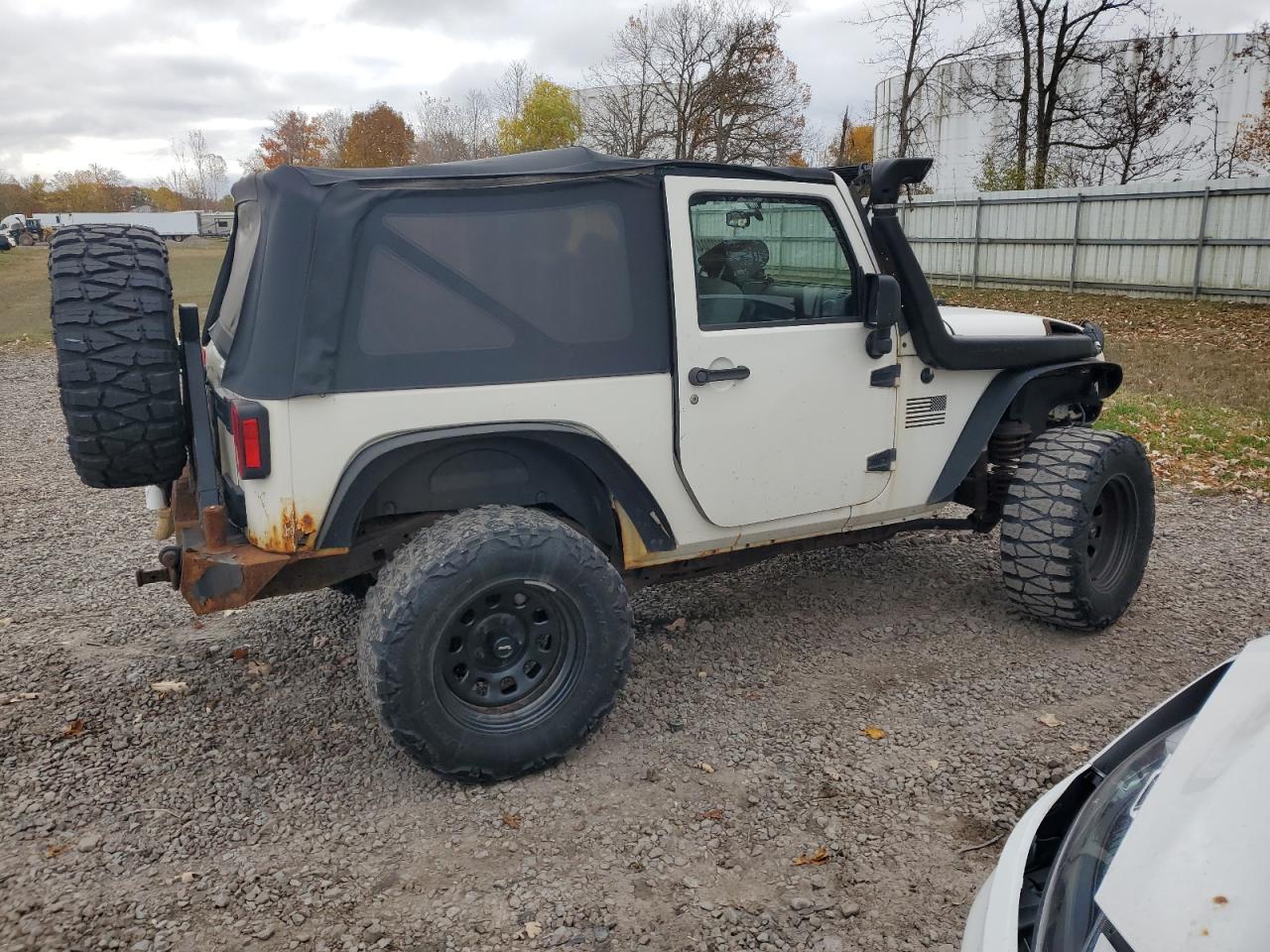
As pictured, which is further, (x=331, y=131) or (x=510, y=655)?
(x=331, y=131)

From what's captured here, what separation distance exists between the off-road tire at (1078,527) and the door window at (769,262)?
1218 millimetres

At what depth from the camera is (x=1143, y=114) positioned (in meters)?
27.8

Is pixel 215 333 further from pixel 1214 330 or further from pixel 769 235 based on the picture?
pixel 1214 330

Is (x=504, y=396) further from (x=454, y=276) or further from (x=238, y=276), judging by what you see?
(x=238, y=276)

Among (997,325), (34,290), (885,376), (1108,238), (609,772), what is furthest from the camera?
(34,290)

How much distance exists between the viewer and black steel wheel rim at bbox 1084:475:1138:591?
15.4 feet

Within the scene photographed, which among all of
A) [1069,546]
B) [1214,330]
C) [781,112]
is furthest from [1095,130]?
[1069,546]

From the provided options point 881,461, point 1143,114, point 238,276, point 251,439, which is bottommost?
point 881,461

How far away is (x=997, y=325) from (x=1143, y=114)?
27.8 metres

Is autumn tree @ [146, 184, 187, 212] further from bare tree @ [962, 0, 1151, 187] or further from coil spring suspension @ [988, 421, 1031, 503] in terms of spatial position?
coil spring suspension @ [988, 421, 1031, 503]

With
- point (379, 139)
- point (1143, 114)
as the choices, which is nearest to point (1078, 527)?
point (1143, 114)

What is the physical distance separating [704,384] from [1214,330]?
1381 cm

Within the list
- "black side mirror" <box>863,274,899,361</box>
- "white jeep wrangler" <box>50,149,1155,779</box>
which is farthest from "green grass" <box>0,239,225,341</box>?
"black side mirror" <box>863,274,899,361</box>

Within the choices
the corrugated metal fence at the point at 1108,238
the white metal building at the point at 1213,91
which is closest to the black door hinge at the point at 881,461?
the corrugated metal fence at the point at 1108,238
